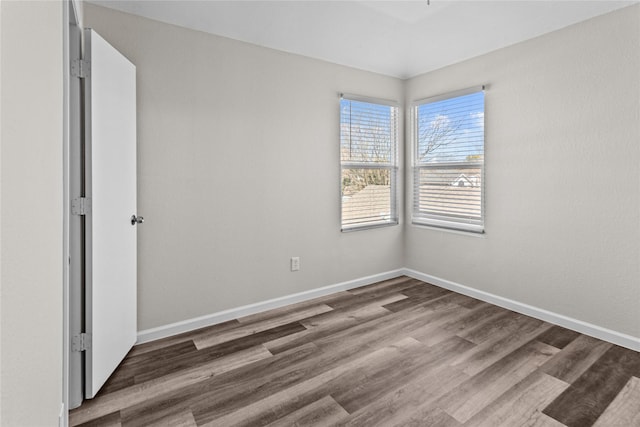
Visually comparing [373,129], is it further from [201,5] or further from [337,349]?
[337,349]

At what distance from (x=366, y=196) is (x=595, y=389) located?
256 cm

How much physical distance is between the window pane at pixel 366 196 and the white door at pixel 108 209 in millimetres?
2125

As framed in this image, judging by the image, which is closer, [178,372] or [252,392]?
[252,392]

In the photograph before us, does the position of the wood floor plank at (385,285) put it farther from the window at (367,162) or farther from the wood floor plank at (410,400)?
→ the wood floor plank at (410,400)

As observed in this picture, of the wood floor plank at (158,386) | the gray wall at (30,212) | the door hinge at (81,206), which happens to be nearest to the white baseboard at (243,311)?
the wood floor plank at (158,386)

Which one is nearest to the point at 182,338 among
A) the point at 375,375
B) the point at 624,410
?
the point at 375,375

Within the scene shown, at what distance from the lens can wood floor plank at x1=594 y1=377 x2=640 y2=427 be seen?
1.79m

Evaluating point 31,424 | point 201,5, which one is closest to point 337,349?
point 31,424

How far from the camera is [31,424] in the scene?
0.90 meters

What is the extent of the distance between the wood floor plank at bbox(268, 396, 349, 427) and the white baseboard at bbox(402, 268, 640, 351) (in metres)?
2.16

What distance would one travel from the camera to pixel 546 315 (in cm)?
302

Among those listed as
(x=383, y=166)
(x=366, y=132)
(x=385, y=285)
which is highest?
(x=366, y=132)

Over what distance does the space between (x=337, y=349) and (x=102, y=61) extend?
2.41m

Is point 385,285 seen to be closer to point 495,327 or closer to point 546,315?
point 495,327
